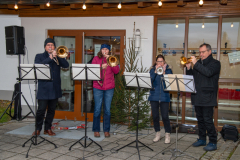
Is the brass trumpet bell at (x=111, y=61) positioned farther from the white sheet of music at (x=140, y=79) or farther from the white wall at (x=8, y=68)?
the white wall at (x=8, y=68)

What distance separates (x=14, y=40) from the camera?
20.2ft

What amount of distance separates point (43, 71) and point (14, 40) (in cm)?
A: 251

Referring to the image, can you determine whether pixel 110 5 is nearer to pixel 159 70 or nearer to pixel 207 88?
pixel 159 70

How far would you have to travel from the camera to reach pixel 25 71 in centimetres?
427

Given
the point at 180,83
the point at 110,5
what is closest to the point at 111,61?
the point at 180,83

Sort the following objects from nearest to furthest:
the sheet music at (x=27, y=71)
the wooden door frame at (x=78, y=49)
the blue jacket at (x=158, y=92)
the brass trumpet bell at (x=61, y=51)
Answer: the sheet music at (x=27, y=71)
the brass trumpet bell at (x=61, y=51)
the blue jacket at (x=158, y=92)
the wooden door frame at (x=78, y=49)

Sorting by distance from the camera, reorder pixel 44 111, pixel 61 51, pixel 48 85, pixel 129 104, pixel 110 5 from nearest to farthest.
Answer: pixel 61 51, pixel 48 85, pixel 44 111, pixel 129 104, pixel 110 5

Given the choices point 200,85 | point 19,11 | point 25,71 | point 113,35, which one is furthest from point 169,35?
point 19,11

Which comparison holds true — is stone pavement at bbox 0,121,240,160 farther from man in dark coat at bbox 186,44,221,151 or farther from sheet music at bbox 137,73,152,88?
sheet music at bbox 137,73,152,88

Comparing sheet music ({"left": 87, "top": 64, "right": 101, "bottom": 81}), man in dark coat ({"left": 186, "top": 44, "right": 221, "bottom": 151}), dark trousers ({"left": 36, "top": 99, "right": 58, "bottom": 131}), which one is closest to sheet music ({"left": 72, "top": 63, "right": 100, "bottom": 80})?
sheet music ({"left": 87, "top": 64, "right": 101, "bottom": 81})

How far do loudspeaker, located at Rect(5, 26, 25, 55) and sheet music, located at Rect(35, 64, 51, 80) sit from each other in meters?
2.33

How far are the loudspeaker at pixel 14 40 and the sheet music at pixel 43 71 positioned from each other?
233cm

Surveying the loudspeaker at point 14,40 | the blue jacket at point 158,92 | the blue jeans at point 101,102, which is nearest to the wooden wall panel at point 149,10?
the loudspeaker at point 14,40

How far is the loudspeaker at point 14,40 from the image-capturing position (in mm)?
6164
